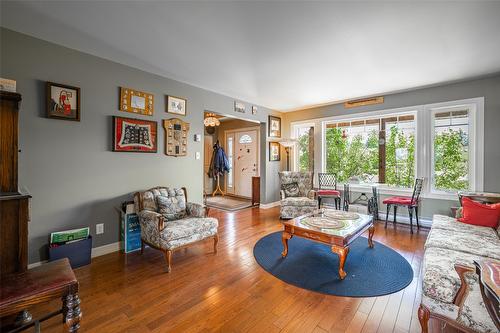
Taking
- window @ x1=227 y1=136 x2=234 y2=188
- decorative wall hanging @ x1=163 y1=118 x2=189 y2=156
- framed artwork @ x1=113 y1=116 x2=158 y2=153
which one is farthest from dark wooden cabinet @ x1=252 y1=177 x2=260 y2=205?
framed artwork @ x1=113 y1=116 x2=158 y2=153

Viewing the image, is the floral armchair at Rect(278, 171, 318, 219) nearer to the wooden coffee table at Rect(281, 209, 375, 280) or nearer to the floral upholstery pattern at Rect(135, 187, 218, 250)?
the wooden coffee table at Rect(281, 209, 375, 280)

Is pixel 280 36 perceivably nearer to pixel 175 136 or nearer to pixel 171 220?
pixel 175 136

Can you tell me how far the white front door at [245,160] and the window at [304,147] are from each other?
4.27 ft

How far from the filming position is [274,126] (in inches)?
229

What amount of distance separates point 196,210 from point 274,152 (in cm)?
317

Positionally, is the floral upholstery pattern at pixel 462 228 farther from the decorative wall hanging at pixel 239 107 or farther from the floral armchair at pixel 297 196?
the decorative wall hanging at pixel 239 107

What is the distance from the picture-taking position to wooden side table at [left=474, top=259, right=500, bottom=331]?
3.20ft

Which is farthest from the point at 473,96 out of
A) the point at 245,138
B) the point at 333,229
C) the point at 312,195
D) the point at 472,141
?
the point at 245,138

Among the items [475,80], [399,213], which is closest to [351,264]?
[399,213]

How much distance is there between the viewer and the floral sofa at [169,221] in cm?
253

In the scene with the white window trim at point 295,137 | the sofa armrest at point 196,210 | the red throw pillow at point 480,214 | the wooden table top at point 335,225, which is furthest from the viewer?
the white window trim at point 295,137

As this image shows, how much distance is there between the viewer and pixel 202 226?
2.82 m

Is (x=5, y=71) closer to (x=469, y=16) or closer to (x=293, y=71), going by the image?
(x=293, y=71)

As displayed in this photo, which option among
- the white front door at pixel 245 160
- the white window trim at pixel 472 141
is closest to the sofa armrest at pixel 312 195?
the white window trim at pixel 472 141
